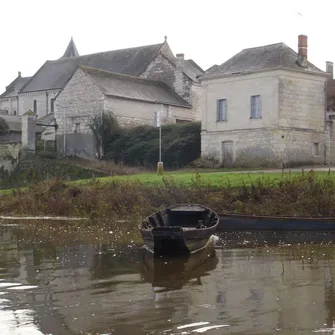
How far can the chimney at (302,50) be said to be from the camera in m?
43.2

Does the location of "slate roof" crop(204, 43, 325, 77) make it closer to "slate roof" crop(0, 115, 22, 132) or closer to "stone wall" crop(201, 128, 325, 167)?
"stone wall" crop(201, 128, 325, 167)

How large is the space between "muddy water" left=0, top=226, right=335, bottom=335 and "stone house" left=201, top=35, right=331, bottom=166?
22.3 meters

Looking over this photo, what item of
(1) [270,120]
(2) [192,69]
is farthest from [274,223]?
(2) [192,69]

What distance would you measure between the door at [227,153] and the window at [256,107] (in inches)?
94.1

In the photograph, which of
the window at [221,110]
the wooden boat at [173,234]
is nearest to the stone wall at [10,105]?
the window at [221,110]

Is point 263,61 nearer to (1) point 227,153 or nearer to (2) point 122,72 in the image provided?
(1) point 227,153

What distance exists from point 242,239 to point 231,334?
13.4 meters

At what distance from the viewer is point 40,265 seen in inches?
662

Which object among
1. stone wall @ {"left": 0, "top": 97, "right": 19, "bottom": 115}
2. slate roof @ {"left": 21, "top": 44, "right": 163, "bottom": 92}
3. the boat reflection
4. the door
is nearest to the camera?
the boat reflection

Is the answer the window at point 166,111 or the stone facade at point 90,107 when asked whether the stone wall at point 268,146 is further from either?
the window at point 166,111

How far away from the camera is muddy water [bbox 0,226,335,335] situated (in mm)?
10031

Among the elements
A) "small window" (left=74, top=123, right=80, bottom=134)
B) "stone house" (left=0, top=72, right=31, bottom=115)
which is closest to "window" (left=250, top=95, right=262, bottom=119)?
"small window" (left=74, top=123, right=80, bottom=134)

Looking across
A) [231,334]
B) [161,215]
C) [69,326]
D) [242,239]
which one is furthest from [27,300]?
[242,239]

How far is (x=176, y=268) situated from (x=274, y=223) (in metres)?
8.97
